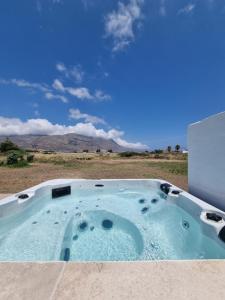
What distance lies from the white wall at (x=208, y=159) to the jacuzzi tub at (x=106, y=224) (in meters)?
0.44

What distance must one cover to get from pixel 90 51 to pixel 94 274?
1127 cm

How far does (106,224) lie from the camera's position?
430 cm

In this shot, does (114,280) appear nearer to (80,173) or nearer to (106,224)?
(106,224)

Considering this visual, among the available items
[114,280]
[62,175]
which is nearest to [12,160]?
[62,175]

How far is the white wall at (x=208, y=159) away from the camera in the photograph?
12.0 ft

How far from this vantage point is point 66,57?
10875 millimetres

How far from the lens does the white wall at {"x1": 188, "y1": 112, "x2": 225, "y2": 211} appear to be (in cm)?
366

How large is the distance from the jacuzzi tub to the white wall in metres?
0.44

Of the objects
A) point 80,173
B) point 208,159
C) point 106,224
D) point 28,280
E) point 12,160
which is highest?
point 208,159

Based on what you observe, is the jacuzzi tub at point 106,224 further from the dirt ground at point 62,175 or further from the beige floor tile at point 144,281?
the dirt ground at point 62,175

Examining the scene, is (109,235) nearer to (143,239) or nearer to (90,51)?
(143,239)

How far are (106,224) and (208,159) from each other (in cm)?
287

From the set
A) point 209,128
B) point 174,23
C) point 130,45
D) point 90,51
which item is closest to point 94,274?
point 209,128

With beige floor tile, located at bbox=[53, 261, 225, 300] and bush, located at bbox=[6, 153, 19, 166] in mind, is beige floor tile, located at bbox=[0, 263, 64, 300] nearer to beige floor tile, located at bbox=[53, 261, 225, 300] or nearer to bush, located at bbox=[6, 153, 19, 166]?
beige floor tile, located at bbox=[53, 261, 225, 300]
